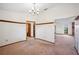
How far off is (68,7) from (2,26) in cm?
144

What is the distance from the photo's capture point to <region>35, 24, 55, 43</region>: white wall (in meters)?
2.27

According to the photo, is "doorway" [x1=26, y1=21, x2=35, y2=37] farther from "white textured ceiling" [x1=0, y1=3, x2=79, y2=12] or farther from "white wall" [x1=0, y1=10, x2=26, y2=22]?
"white textured ceiling" [x1=0, y1=3, x2=79, y2=12]

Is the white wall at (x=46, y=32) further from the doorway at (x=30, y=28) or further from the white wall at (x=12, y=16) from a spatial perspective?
the white wall at (x=12, y=16)

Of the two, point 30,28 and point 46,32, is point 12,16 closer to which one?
point 30,28

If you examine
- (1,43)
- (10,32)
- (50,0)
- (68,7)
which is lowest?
(1,43)

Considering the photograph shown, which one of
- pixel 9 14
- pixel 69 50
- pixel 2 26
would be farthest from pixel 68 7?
pixel 2 26

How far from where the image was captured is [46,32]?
230 centimetres

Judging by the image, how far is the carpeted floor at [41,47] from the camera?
2.24m

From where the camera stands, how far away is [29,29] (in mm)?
2299

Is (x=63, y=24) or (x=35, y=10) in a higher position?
(x=35, y=10)

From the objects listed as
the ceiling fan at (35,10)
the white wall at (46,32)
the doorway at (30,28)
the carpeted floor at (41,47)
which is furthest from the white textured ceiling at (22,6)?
the carpeted floor at (41,47)

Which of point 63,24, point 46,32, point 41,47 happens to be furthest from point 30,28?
point 63,24

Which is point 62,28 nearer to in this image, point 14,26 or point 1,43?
point 14,26

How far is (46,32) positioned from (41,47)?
1.13 ft
